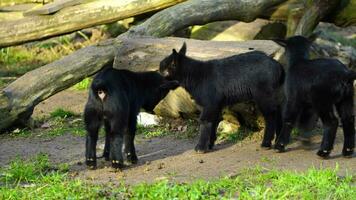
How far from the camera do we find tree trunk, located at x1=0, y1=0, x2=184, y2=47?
37.9 ft

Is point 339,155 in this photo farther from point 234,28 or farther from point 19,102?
point 234,28

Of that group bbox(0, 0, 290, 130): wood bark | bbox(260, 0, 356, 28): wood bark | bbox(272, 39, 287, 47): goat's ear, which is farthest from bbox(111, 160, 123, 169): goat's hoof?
bbox(260, 0, 356, 28): wood bark

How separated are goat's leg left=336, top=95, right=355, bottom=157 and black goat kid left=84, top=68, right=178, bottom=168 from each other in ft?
8.15

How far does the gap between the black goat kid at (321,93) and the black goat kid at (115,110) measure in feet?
6.11

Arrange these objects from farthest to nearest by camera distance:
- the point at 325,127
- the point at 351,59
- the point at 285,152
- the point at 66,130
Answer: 1. the point at 351,59
2. the point at 66,130
3. the point at 285,152
4. the point at 325,127

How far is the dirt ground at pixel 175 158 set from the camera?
25.7 feet

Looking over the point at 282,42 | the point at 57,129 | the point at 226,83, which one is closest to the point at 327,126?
the point at 282,42

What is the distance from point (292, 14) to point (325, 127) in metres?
4.04

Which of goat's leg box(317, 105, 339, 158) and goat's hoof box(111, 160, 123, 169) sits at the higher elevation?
goat's leg box(317, 105, 339, 158)

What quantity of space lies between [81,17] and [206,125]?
3789 mm

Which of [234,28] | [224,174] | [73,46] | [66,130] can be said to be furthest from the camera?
[73,46]

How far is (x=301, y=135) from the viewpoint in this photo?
9406mm

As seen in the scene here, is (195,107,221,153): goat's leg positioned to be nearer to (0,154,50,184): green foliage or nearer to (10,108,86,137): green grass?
(0,154,50,184): green foliage

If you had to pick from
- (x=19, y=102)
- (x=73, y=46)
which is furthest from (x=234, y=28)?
(x=19, y=102)
